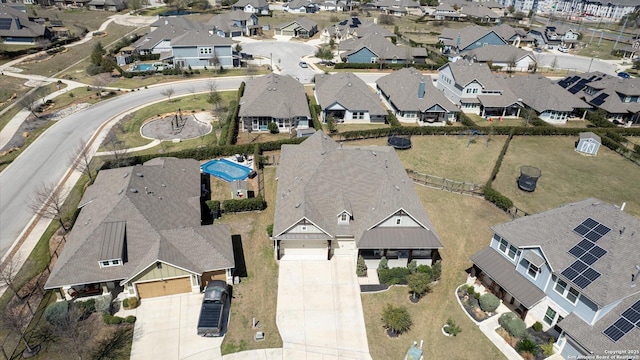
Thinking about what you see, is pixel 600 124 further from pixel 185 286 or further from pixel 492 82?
pixel 185 286

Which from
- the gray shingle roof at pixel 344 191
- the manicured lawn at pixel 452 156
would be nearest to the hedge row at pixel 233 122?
the gray shingle roof at pixel 344 191

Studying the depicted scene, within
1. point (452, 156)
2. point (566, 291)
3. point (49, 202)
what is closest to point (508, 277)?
point (566, 291)

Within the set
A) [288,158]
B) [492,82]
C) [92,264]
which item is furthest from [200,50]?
[92,264]

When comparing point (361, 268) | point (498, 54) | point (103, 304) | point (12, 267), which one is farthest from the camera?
point (498, 54)

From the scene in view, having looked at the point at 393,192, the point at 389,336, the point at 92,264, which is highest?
the point at 393,192

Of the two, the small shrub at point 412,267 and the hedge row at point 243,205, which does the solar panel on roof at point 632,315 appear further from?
the hedge row at point 243,205

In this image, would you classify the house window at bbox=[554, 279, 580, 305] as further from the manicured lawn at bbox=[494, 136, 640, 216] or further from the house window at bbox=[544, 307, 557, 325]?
the manicured lawn at bbox=[494, 136, 640, 216]

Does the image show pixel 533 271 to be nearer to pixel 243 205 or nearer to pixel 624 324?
pixel 624 324

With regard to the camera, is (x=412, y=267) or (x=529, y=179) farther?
(x=529, y=179)
